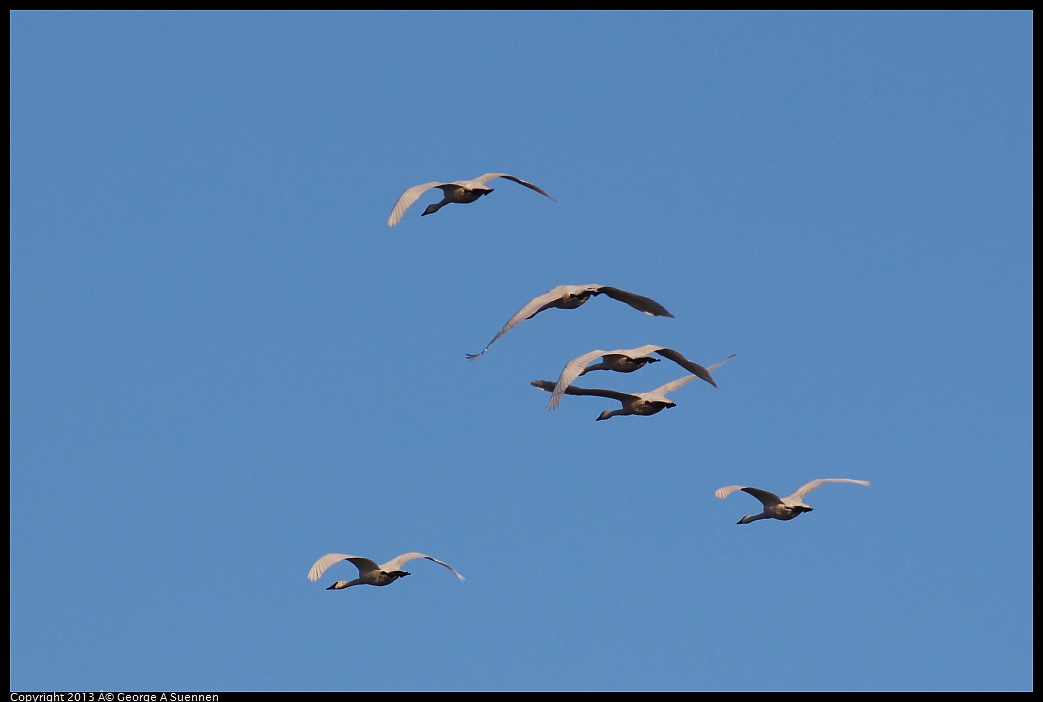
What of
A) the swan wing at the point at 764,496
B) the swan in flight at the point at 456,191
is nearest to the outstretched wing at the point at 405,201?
the swan in flight at the point at 456,191

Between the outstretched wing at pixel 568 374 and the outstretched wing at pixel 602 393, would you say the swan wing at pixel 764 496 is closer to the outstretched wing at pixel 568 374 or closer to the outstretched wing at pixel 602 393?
the outstretched wing at pixel 602 393

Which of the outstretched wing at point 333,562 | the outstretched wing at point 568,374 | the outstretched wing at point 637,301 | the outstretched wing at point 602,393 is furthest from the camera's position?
the outstretched wing at point 602,393

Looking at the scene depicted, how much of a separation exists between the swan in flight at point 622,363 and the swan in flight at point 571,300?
132 centimetres

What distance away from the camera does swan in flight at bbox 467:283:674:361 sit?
1742 inches

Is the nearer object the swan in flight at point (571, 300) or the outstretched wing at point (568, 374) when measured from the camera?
the outstretched wing at point (568, 374)

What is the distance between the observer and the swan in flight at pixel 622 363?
42.4 meters

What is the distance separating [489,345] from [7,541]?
21.6 metres

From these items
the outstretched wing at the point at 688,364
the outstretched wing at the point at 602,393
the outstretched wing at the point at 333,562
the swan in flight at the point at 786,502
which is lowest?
the outstretched wing at the point at 333,562

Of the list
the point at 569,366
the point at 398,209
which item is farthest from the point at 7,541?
the point at 569,366

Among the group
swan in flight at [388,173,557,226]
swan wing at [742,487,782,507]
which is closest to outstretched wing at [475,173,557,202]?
swan in flight at [388,173,557,226]

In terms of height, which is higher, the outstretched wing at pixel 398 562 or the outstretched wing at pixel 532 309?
the outstretched wing at pixel 532 309

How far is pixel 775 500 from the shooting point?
1976 inches

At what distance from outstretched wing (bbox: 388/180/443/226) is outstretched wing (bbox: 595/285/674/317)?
5.60 meters

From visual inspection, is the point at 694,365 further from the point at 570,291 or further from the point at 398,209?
the point at 398,209
